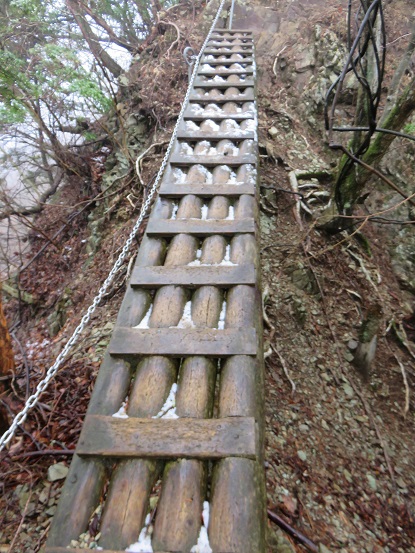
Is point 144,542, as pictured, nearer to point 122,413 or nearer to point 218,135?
point 122,413

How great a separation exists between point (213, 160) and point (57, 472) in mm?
2247

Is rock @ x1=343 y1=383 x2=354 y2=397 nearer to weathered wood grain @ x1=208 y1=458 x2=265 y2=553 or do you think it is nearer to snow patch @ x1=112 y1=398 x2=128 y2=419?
weathered wood grain @ x1=208 y1=458 x2=265 y2=553

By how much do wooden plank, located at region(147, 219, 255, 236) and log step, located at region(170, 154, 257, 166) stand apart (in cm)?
64

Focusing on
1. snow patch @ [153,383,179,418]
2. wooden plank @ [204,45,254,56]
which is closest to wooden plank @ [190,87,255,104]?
wooden plank @ [204,45,254,56]

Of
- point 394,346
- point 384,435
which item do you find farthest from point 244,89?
point 384,435

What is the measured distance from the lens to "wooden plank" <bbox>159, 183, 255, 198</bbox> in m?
2.21

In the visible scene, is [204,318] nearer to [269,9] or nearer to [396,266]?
[396,266]

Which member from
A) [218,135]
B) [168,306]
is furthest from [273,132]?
[168,306]

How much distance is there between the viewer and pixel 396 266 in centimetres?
395

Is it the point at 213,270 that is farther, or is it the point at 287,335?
the point at 287,335

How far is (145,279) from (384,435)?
2158 mm

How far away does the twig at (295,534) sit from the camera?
1.67m

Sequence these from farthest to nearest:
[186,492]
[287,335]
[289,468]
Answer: [287,335] < [289,468] < [186,492]

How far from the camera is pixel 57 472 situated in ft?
5.99
